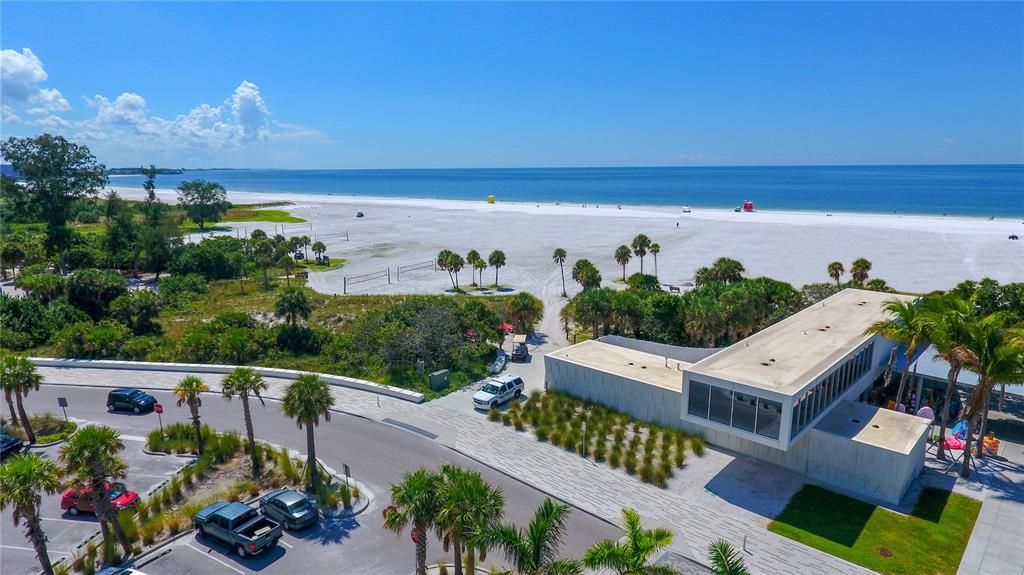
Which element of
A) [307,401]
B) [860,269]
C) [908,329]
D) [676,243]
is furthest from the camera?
[676,243]

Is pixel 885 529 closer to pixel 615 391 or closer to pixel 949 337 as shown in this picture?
pixel 949 337

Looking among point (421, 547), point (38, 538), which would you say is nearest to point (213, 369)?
point (38, 538)

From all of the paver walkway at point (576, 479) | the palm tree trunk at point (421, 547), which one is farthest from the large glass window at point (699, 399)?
the palm tree trunk at point (421, 547)

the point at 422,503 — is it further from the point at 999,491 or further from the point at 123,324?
→ the point at 123,324

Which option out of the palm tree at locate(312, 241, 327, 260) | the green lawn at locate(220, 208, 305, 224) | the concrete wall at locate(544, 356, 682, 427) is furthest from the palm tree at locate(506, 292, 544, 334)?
the green lawn at locate(220, 208, 305, 224)

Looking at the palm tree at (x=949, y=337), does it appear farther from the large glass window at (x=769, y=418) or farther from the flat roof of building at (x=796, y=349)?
the large glass window at (x=769, y=418)
